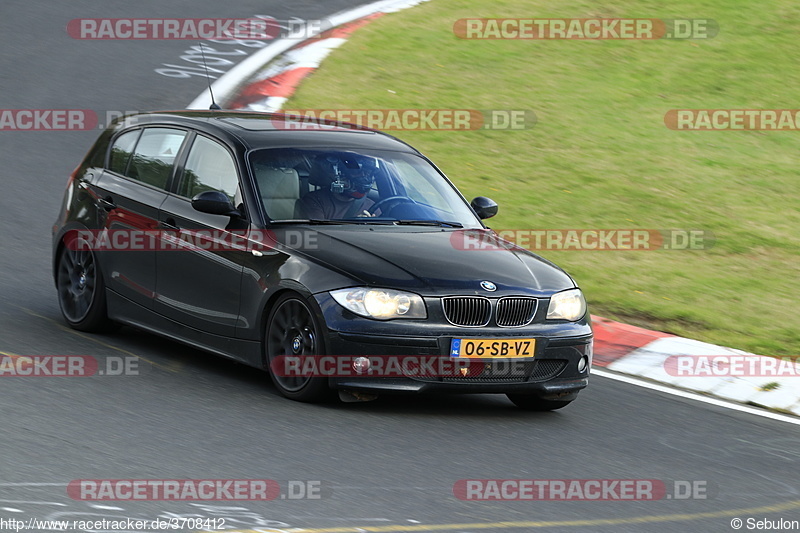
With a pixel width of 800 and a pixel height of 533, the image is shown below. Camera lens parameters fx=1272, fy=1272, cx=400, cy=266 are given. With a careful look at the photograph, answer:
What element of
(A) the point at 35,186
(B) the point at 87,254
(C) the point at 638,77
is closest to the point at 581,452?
(B) the point at 87,254

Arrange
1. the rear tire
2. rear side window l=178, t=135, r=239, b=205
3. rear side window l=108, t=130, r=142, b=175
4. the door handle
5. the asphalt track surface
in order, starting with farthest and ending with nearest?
rear side window l=108, t=130, r=142, b=175, the door handle, rear side window l=178, t=135, r=239, b=205, the rear tire, the asphalt track surface

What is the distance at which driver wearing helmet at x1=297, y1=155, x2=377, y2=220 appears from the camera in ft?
27.0

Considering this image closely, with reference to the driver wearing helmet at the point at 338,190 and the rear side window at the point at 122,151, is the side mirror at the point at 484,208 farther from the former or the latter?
the rear side window at the point at 122,151

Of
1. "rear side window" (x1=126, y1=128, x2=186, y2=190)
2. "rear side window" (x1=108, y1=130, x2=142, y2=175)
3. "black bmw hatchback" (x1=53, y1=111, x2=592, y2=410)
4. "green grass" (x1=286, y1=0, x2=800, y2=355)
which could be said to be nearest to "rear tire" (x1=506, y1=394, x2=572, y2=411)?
"black bmw hatchback" (x1=53, y1=111, x2=592, y2=410)

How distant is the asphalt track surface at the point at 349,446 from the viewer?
5.86 metres

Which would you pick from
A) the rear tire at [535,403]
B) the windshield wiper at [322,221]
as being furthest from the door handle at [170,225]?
the rear tire at [535,403]

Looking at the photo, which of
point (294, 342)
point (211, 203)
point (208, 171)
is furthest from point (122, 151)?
point (294, 342)

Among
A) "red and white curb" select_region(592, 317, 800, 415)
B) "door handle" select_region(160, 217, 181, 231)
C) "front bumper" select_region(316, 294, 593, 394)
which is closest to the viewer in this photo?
"front bumper" select_region(316, 294, 593, 394)

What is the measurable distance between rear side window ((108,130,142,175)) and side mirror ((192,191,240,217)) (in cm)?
154

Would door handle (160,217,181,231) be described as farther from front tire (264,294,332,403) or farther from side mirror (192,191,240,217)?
front tire (264,294,332,403)

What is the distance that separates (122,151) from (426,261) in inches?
118

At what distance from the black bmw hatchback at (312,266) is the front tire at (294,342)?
12mm

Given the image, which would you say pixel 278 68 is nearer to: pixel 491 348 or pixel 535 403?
pixel 535 403

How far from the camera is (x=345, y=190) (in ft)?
27.6
